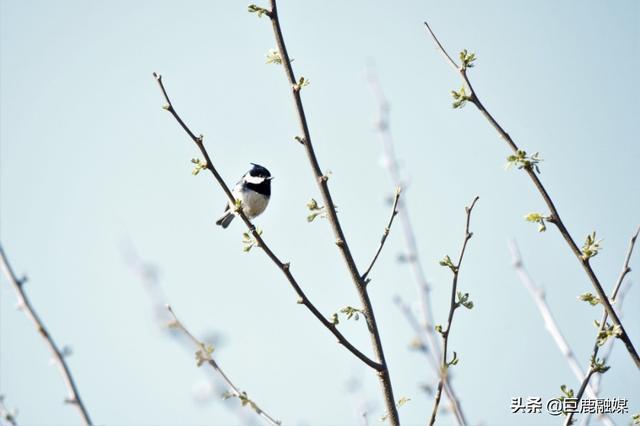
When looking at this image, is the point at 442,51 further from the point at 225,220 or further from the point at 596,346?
the point at 225,220

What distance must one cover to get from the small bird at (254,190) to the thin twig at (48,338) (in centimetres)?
656

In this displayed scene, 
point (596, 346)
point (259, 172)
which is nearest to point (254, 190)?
point (259, 172)

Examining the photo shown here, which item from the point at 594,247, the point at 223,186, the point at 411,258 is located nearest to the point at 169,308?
the point at 223,186

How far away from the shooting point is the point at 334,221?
11.1ft

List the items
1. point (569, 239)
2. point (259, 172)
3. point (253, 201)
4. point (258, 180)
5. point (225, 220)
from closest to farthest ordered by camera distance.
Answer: point (569, 239), point (253, 201), point (258, 180), point (259, 172), point (225, 220)

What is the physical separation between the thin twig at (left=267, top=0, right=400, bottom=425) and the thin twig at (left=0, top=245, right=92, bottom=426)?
1.69 m

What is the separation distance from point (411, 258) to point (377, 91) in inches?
52.4

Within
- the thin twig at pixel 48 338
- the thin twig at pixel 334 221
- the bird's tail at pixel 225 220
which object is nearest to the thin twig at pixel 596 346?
the thin twig at pixel 334 221

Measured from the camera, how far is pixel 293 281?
125 inches

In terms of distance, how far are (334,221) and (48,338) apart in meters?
1.71

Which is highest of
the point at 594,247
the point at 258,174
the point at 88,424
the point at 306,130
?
the point at 258,174

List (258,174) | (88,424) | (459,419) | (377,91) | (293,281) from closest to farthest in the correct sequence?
(88,424)
(459,419)
(293,281)
(377,91)
(258,174)

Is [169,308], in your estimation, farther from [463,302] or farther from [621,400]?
[621,400]

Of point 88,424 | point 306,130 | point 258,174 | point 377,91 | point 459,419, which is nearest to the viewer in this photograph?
point 88,424
